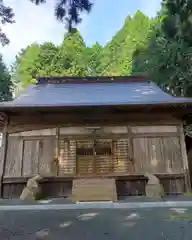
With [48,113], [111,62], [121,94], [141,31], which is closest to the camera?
[48,113]

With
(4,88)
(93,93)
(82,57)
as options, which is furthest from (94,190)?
(82,57)

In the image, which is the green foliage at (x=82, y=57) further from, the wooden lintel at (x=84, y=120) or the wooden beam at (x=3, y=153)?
the wooden beam at (x=3, y=153)

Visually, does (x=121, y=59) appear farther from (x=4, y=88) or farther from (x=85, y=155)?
(x=85, y=155)

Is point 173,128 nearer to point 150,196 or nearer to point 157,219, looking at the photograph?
point 150,196

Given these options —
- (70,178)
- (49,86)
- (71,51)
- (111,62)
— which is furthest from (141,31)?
(70,178)

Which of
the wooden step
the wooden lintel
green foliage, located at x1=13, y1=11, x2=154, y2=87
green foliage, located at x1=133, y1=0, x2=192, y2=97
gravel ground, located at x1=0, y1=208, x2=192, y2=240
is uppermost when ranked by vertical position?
green foliage, located at x1=13, y1=11, x2=154, y2=87

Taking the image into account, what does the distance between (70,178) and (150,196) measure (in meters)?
2.41

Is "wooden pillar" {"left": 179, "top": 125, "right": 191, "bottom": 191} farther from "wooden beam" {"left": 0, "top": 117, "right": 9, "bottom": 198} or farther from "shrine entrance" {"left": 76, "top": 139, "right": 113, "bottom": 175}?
"wooden beam" {"left": 0, "top": 117, "right": 9, "bottom": 198}

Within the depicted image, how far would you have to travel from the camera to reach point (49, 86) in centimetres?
1211

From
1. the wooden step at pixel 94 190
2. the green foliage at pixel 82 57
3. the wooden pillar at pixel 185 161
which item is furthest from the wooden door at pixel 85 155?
the green foliage at pixel 82 57

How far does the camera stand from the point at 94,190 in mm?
7031

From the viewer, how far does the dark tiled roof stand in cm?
895

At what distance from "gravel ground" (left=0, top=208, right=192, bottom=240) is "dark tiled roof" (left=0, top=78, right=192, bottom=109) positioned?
3.73m

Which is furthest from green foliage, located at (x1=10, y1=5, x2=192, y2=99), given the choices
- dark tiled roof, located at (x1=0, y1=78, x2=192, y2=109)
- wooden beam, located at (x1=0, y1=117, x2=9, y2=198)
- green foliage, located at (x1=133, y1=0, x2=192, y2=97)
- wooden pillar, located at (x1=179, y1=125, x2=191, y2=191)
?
wooden beam, located at (x1=0, y1=117, x2=9, y2=198)
